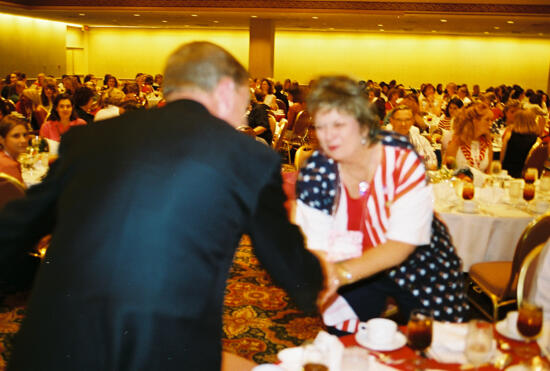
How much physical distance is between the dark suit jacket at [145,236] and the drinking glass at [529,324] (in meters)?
0.84

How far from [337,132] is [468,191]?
6.96 ft

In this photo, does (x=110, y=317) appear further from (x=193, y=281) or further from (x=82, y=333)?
(x=193, y=281)

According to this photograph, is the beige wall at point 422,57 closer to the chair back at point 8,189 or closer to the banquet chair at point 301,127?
the banquet chair at point 301,127

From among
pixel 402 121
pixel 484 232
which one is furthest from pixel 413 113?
pixel 484 232

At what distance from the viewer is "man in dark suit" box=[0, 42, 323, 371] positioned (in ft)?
3.86

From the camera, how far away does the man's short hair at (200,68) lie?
1.33m

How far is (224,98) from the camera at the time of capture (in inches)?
53.9

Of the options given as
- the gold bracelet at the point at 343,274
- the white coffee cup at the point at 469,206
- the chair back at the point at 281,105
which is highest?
the chair back at the point at 281,105

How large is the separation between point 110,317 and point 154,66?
23.6m

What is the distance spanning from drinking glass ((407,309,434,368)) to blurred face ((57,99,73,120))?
4863 millimetres

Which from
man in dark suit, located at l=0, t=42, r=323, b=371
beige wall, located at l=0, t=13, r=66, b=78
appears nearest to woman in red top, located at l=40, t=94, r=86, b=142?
man in dark suit, located at l=0, t=42, r=323, b=371

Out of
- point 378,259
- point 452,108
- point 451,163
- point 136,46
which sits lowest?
point 378,259

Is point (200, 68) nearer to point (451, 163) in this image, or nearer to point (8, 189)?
point (8, 189)

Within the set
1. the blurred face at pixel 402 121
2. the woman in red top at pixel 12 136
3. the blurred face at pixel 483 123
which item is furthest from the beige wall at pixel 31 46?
the blurred face at pixel 483 123
